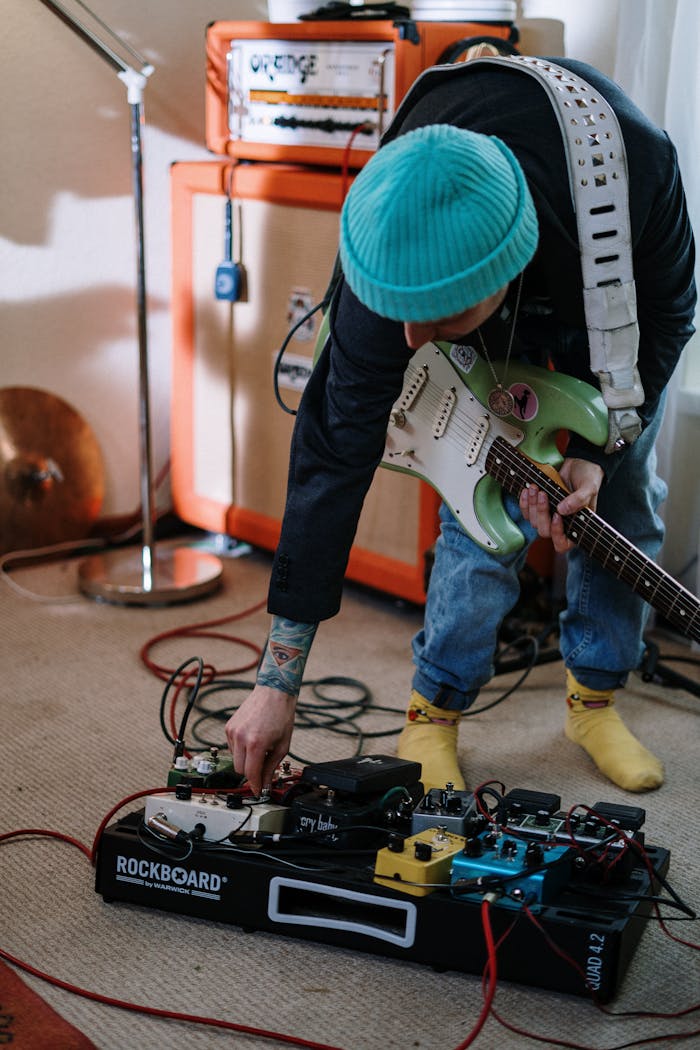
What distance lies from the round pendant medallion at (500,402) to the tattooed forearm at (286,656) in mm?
417

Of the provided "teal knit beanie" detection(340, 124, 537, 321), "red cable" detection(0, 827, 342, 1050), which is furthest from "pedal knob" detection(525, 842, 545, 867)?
"teal knit beanie" detection(340, 124, 537, 321)

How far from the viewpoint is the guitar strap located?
1199mm

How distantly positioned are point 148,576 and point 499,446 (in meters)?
1.02

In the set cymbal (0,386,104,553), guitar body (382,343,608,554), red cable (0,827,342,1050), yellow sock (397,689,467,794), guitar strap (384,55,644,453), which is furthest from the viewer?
cymbal (0,386,104,553)

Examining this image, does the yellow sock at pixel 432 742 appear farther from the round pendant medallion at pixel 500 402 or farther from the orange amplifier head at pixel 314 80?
the orange amplifier head at pixel 314 80

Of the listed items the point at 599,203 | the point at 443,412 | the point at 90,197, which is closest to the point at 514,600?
the point at 443,412

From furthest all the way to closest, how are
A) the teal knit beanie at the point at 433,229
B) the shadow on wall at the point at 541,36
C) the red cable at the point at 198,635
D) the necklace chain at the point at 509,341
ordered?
1. the shadow on wall at the point at 541,36
2. the red cable at the point at 198,635
3. the necklace chain at the point at 509,341
4. the teal knit beanie at the point at 433,229

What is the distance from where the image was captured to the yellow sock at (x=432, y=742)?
155 cm

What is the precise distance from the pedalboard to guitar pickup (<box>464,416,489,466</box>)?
0.42 meters

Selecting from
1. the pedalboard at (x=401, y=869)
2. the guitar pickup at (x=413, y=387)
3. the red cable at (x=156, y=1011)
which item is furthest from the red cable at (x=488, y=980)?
the guitar pickup at (x=413, y=387)

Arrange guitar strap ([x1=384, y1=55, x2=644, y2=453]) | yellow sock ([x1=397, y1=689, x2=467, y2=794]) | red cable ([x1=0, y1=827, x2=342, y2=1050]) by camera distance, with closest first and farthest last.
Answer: red cable ([x1=0, y1=827, x2=342, y2=1050]), guitar strap ([x1=384, y1=55, x2=644, y2=453]), yellow sock ([x1=397, y1=689, x2=467, y2=794])

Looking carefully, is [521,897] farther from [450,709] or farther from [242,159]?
[242,159]

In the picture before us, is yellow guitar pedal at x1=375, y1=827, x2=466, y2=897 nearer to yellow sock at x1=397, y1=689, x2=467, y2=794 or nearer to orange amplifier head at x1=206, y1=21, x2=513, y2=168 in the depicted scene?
yellow sock at x1=397, y1=689, x2=467, y2=794

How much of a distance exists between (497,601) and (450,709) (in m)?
0.16
